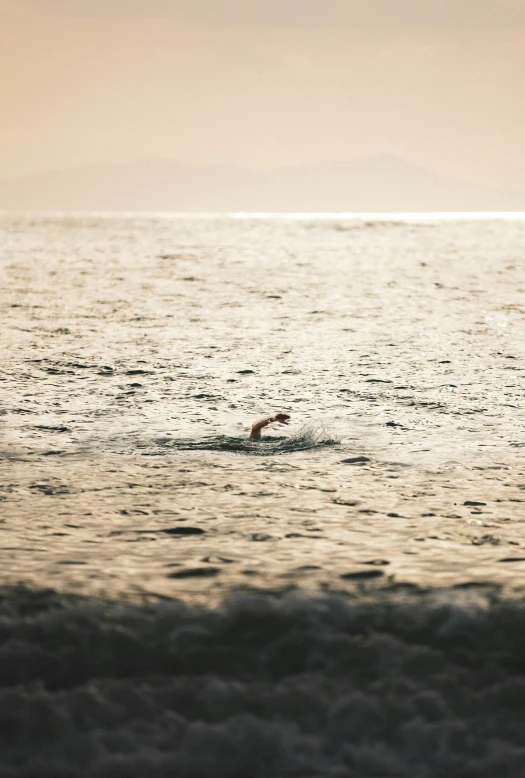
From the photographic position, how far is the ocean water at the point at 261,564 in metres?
5.16

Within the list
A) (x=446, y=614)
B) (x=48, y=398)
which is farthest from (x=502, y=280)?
(x=446, y=614)

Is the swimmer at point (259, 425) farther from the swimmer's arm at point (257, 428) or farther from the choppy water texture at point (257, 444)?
the choppy water texture at point (257, 444)

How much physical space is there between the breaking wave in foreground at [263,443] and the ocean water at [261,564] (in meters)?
0.03

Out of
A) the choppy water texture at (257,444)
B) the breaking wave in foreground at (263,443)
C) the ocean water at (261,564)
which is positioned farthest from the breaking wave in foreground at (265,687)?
the breaking wave in foreground at (263,443)

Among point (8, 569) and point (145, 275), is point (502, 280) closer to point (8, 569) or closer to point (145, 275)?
point (145, 275)

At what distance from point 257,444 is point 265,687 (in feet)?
Result: 15.5

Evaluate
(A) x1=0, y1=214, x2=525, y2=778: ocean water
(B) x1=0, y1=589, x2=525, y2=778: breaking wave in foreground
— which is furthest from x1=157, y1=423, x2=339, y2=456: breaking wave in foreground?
(B) x1=0, y1=589, x2=525, y2=778: breaking wave in foreground

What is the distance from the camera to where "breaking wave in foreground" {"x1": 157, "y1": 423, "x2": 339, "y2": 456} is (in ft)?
32.3

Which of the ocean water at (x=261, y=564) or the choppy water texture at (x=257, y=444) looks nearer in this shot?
the ocean water at (x=261, y=564)

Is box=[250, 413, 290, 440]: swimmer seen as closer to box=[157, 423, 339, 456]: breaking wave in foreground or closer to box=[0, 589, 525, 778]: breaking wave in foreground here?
box=[157, 423, 339, 456]: breaking wave in foreground

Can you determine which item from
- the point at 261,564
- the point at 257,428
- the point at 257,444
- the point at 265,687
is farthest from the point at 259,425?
the point at 265,687

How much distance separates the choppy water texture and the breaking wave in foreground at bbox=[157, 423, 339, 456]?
35 mm

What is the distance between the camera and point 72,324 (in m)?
19.0

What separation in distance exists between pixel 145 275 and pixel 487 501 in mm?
21811
